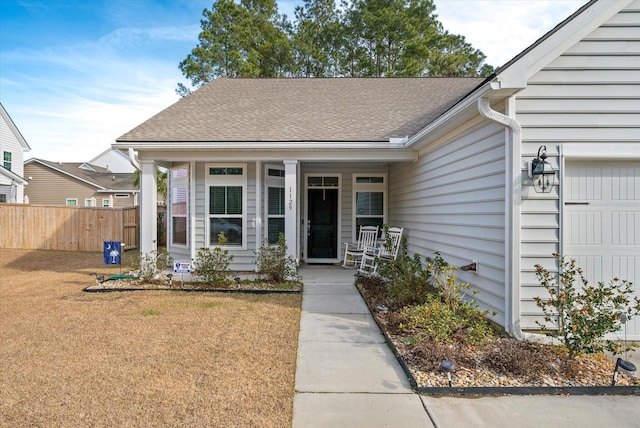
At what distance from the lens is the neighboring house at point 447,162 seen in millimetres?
3699

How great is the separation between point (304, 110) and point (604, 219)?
603 centimetres

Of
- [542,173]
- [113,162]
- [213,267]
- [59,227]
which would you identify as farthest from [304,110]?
[113,162]

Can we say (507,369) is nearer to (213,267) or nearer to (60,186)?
(213,267)

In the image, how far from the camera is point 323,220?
30.8ft

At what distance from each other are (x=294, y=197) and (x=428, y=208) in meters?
2.42

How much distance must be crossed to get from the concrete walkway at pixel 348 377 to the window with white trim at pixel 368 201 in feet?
14.0

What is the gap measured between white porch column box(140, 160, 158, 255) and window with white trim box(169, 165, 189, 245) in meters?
0.88

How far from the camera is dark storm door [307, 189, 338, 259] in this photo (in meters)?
9.38

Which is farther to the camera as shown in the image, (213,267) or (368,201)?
(368,201)

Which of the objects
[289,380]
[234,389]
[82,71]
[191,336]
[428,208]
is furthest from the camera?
[82,71]

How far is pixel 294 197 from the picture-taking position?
6.84m

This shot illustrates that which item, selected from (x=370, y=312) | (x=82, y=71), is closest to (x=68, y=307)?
(x=370, y=312)

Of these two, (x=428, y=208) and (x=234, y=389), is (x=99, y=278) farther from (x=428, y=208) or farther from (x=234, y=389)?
(x=428, y=208)

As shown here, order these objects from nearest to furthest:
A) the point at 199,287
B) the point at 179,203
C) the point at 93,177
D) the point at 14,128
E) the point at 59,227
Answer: the point at 199,287
the point at 179,203
the point at 59,227
the point at 14,128
the point at 93,177
